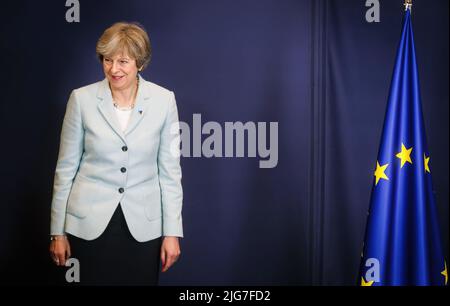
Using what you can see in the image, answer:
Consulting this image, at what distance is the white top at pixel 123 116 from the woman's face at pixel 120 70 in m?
0.10

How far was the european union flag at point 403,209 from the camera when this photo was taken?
2.60m

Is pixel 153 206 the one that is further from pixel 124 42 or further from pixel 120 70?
pixel 124 42

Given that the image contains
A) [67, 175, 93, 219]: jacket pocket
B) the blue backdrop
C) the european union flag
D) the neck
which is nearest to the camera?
[67, 175, 93, 219]: jacket pocket

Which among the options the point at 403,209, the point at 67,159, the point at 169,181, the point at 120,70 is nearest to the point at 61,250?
the point at 67,159

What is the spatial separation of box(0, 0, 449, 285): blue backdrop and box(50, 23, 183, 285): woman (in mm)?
735

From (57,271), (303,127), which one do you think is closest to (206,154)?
(303,127)

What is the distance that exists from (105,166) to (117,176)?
0.07m

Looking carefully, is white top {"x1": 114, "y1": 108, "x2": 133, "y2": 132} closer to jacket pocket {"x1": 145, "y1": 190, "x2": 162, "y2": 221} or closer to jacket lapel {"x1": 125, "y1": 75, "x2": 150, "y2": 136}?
jacket lapel {"x1": 125, "y1": 75, "x2": 150, "y2": 136}

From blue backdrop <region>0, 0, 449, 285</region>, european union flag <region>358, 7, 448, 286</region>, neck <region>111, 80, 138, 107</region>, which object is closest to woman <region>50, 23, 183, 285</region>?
neck <region>111, 80, 138, 107</region>

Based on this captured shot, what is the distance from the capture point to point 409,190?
2.63m

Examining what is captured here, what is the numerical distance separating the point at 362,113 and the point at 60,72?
1.73 metres

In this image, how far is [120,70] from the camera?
2.34m

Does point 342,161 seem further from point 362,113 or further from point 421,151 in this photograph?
point 421,151

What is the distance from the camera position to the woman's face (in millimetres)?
2332
